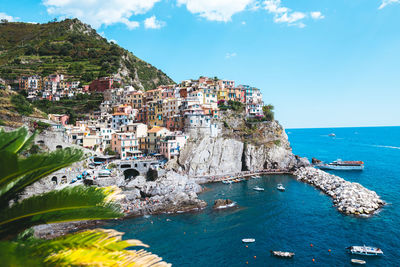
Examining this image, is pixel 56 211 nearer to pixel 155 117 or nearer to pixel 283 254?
pixel 283 254

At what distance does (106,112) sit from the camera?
70.6 m

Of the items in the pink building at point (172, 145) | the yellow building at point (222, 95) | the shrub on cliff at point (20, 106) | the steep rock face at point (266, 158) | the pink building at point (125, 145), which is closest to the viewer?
the shrub on cliff at point (20, 106)

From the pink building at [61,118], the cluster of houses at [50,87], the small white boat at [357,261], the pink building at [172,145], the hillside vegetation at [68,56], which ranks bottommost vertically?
the small white boat at [357,261]

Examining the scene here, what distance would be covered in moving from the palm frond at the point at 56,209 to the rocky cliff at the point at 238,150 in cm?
4998

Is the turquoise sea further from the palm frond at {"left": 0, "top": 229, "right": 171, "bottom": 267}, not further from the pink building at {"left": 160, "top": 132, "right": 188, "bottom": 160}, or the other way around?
the palm frond at {"left": 0, "top": 229, "right": 171, "bottom": 267}

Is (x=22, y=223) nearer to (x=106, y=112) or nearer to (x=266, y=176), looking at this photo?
(x=266, y=176)

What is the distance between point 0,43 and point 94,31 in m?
42.7

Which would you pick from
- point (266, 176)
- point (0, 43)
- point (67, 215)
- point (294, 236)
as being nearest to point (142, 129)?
point (266, 176)

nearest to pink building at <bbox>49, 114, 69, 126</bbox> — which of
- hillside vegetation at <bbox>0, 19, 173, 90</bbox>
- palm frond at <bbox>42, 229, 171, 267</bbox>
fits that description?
hillside vegetation at <bbox>0, 19, 173, 90</bbox>

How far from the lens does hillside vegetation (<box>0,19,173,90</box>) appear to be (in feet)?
295

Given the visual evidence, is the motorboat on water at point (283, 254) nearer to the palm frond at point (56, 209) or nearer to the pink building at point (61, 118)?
the palm frond at point (56, 209)

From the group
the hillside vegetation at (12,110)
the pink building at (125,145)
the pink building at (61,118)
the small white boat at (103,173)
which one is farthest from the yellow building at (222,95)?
the hillside vegetation at (12,110)

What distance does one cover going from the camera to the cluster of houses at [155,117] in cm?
5503

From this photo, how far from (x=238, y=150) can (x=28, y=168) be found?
197 ft
